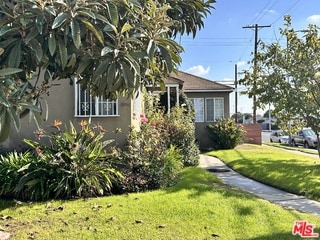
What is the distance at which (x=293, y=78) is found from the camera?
11859mm

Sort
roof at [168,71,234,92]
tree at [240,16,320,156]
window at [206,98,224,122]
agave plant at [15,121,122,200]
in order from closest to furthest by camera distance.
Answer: agave plant at [15,121,122,200] → tree at [240,16,320,156] → roof at [168,71,234,92] → window at [206,98,224,122]

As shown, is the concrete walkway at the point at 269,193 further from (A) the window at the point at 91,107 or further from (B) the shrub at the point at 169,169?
(A) the window at the point at 91,107

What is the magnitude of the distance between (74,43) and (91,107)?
26.3ft

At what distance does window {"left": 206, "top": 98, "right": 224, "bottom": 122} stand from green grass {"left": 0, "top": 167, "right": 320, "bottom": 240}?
1504 cm

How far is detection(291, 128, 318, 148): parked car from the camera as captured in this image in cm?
2856

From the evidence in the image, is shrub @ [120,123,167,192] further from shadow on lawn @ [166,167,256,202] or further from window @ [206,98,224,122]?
window @ [206,98,224,122]

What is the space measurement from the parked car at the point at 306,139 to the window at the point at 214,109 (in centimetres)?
944

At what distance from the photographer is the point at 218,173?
11648 millimetres

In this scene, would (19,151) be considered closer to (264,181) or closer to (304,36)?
(264,181)

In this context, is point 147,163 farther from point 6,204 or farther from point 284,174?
point 284,174

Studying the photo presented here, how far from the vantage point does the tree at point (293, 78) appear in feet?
38.3

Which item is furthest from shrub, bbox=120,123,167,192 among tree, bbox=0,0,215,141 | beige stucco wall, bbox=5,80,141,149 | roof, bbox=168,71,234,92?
roof, bbox=168,71,234,92

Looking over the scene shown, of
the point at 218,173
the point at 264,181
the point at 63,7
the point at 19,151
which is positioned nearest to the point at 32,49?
the point at 63,7

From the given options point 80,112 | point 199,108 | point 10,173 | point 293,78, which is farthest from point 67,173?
point 199,108
